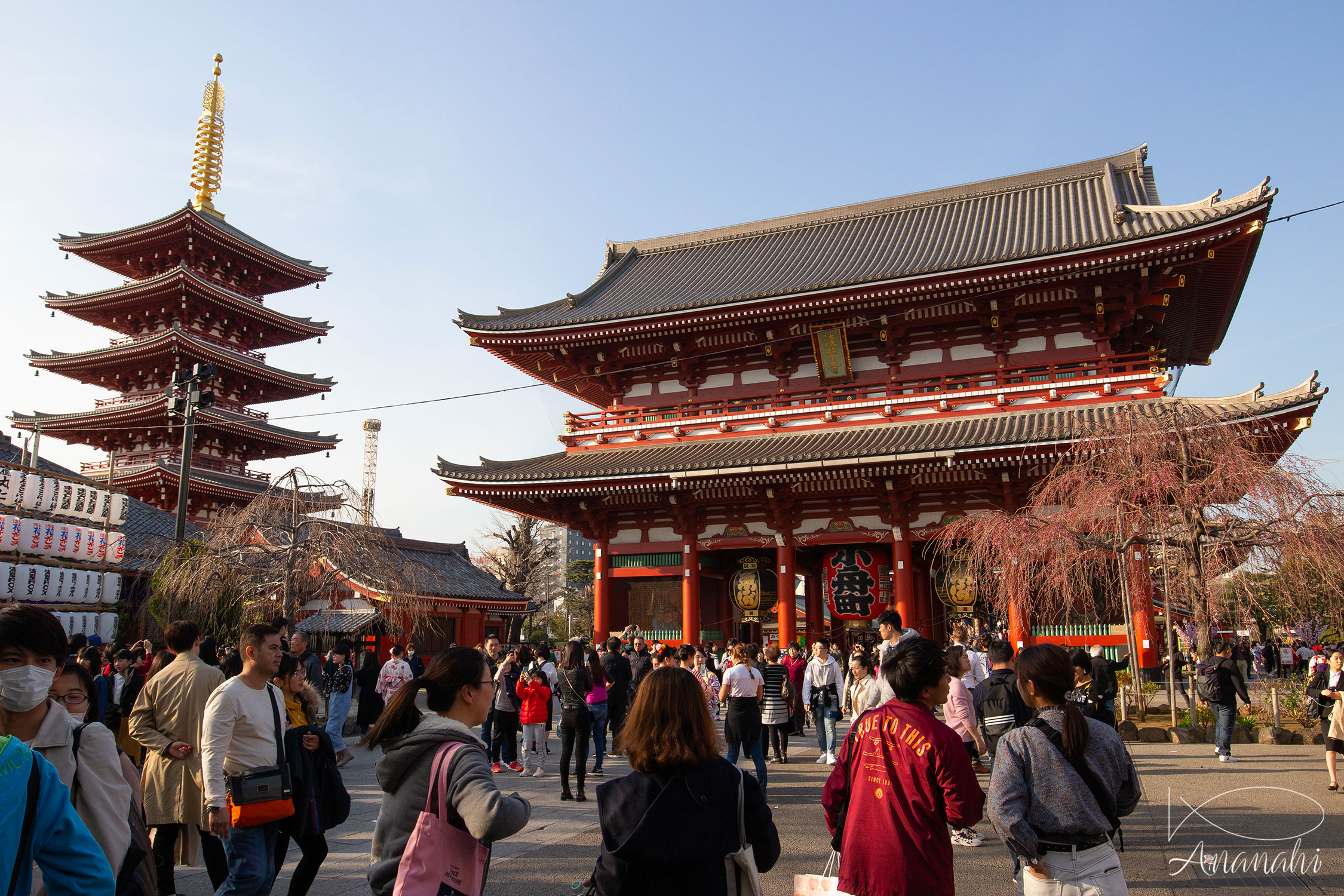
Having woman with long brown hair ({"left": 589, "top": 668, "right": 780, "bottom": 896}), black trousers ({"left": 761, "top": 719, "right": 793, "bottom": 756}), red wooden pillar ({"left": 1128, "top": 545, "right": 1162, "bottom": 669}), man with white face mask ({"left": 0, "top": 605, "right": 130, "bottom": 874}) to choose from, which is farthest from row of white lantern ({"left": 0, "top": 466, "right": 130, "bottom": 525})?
red wooden pillar ({"left": 1128, "top": 545, "right": 1162, "bottom": 669})

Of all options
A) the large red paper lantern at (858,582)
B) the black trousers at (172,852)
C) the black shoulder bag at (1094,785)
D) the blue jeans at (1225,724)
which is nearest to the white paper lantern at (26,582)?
the black trousers at (172,852)

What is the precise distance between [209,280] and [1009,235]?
28550 millimetres

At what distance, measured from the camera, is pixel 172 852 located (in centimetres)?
521

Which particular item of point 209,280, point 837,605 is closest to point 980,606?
point 837,605

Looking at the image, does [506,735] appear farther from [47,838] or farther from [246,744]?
[47,838]

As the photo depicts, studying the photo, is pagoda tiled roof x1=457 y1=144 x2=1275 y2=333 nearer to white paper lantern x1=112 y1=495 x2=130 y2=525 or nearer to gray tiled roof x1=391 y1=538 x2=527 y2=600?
white paper lantern x1=112 y1=495 x2=130 y2=525

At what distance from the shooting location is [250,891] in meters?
4.30

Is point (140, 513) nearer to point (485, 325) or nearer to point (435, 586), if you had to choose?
point (435, 586)

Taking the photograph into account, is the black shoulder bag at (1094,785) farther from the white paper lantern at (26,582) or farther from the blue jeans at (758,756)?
the white paper lantern at (26,582)

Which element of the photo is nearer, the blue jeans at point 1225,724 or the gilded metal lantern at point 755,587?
the blue jeans at point 1225,724

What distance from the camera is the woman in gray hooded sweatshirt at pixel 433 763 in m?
2.71

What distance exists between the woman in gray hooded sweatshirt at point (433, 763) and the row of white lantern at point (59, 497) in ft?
52.9

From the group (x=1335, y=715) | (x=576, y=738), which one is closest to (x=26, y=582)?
(x=576, y=738)

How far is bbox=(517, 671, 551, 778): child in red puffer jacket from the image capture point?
34.5 feet
